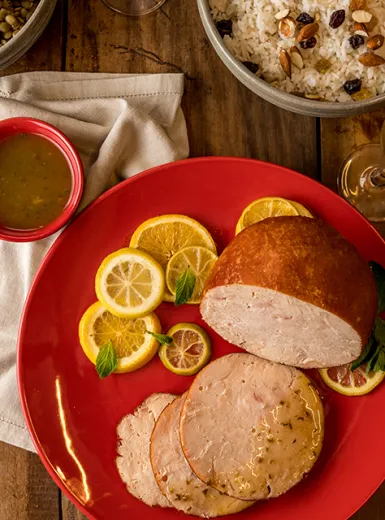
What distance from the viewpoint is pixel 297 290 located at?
1.90 metres

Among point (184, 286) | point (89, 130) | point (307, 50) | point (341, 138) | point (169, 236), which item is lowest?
point (184, 286)

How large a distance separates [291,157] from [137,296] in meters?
0.72

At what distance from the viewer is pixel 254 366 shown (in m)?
2.18

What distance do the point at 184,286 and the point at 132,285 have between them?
6.3 inches

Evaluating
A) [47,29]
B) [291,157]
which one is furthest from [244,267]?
[47,29]

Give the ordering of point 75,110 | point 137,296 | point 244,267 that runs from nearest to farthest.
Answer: point 244,267 < point 137,296 < point 75,110

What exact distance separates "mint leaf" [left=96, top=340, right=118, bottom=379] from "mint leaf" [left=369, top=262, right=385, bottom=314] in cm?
81

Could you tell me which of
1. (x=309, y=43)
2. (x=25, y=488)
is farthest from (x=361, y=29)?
(x=25, y=488)

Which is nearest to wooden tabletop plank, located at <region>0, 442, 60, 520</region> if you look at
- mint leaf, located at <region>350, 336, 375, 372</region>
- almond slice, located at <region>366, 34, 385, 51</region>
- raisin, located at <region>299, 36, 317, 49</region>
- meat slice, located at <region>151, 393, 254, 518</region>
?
meat slice, located at <region>151, 393, 254, 518</region>

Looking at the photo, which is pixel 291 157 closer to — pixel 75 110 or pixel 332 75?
pixel 332 75

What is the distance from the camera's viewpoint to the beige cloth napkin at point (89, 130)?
2254mm

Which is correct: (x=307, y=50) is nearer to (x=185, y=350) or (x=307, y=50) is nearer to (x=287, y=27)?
(x=287, y=27)

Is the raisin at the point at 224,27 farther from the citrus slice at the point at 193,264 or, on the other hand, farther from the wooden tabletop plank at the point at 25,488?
the wooden tabletop plank at the point at 25,488

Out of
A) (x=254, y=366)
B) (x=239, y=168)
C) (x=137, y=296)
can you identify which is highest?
(x=239, y=168)
